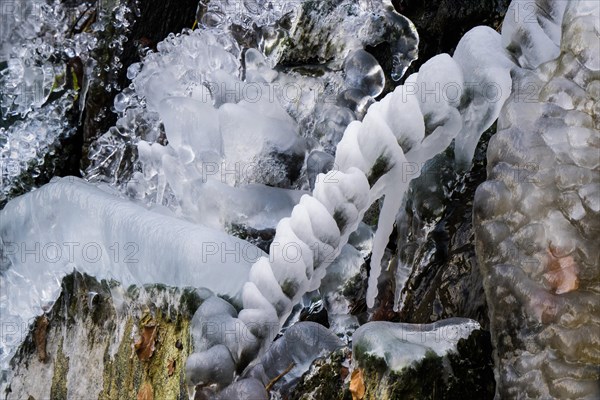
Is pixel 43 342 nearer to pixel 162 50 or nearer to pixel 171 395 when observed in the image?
pixel 171 395

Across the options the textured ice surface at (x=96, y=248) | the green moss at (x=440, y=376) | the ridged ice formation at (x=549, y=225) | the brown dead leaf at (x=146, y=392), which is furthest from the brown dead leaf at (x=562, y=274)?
the brown dead leaf at (x=146, y=392)

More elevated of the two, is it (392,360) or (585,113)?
(585,113)

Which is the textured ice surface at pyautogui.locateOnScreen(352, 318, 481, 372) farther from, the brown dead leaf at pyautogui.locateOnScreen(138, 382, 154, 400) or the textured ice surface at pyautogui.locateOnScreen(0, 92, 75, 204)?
the textured ice surface at pyautogui.locateOnScreen(0, 92, 75, 204)

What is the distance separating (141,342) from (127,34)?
6.33ft

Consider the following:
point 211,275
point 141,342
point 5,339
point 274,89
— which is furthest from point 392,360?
point 5,339

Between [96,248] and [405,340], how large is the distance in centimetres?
117

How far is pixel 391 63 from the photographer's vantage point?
3391mm

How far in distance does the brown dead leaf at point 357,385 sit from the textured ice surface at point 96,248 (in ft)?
1.39

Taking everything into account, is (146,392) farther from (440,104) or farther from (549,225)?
(549,225)

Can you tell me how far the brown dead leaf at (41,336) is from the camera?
321 centimetres

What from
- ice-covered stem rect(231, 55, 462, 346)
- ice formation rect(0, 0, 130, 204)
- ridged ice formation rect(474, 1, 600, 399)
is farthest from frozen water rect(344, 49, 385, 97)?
ice formation rect(0, 0, 130, 204)

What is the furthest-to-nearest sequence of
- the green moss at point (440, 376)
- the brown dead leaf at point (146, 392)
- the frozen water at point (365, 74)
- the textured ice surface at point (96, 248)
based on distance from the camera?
the frozen water at point (365, 74), the brown dead leaf at point (146, 392), the textured ice surface at point (96, 248), the green moss at point (440, 376)

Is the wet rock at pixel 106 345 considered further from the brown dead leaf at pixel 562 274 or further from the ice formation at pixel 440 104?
the brown dead leaf at pixel 562 274

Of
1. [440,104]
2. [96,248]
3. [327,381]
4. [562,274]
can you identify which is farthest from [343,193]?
[96,248]
